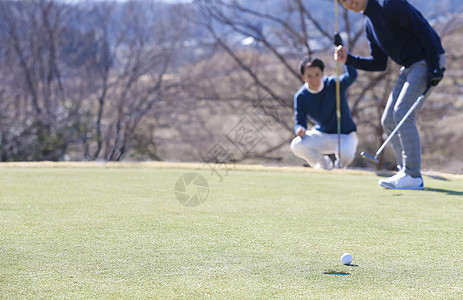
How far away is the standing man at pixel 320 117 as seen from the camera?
5.55 meters

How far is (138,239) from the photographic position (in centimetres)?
289

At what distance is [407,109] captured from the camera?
4957 mm

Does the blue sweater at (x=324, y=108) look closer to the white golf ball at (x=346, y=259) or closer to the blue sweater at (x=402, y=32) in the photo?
the blue sweater at (x=402, y=32)

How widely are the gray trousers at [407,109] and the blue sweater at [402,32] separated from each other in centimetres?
9

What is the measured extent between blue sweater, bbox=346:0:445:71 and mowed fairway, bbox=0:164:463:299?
110 cm

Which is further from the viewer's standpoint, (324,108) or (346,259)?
(324,108)

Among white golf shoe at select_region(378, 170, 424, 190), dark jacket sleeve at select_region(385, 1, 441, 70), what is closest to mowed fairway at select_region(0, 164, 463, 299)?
white golf shoe at select_region(378, 170, 424, 190)

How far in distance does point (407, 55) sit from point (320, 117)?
1100 mm

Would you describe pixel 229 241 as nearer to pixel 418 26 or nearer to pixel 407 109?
pixel 407 109

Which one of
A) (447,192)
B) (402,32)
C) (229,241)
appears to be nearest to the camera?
(229,241)

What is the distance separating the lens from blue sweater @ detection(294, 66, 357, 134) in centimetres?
562

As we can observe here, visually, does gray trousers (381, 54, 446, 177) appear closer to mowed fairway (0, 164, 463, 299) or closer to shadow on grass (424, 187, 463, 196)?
shadow on grass (424, 187, 463, 196)

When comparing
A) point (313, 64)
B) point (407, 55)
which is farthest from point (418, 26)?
point (313, 64)

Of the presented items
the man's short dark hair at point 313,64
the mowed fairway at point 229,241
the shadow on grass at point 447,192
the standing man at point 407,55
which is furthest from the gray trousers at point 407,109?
the man's short dark hair at point 313,64
